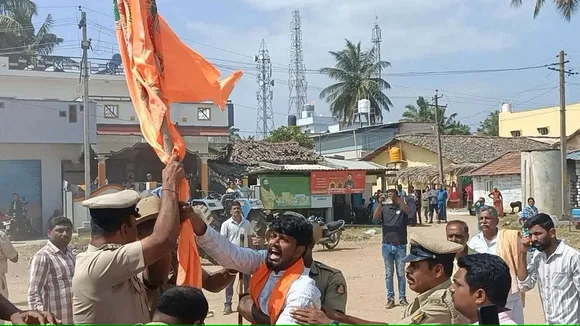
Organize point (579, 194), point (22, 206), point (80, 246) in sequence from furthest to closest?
point (579, 194) → point (22, 206) → point (80, 246)

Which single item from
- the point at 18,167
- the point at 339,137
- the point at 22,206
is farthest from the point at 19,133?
the point at 339,137

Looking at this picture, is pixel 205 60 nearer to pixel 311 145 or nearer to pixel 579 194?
pixel 579 194

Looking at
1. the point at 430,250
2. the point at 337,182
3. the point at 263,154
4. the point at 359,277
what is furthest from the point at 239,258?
the point at 263,154

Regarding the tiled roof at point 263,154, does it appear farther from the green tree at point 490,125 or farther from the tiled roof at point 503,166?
the green tree at point 490,125

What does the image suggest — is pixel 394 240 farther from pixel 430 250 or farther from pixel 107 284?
pixel 107 284

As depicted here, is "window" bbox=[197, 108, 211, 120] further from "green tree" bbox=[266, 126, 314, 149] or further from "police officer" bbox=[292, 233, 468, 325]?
"police officer" bbox=[292, 233, 468, 325]

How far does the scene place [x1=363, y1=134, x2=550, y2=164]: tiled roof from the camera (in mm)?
41719

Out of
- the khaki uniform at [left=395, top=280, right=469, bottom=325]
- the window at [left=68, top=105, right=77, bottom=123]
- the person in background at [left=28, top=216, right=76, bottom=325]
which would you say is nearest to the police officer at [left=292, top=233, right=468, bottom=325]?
the khaki uniform at [left=395, top=280, right=469, bottom=325]

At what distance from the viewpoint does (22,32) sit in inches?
1624

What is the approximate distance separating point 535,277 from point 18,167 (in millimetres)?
22252

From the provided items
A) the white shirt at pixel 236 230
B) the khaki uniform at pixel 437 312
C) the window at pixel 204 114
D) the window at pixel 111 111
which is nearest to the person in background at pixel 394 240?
the white shirt at pixel 236 230

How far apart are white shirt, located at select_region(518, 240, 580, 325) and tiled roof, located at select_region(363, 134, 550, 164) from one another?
36.4 meters

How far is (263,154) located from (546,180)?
12.0 meters

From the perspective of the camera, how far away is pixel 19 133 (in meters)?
24.3
